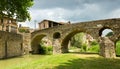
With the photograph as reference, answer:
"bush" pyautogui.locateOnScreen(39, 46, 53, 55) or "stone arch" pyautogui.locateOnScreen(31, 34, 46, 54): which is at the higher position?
"stone arch" pyautogui.locateOnScreen(31, 34, 46, 54)

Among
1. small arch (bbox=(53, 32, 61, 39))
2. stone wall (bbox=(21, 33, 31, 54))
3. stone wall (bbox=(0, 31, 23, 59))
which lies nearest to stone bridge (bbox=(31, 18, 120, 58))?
small arch (bbox=(53, 32, 61, 39))

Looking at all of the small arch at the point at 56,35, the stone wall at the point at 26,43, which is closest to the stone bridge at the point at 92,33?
the small arch at the point at 56,35

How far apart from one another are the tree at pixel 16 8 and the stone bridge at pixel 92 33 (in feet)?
35.2

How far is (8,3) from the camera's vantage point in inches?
960

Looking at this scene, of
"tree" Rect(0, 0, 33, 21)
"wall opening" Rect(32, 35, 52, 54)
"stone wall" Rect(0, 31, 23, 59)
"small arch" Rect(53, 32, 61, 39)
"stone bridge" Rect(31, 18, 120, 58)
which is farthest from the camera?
"wall opening" Rect(32, 35, 52, 54)

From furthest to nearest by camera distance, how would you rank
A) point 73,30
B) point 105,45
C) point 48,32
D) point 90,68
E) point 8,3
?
point 48,32 < point 73,30 < point 105,45 < point 8,3 < point 90,68

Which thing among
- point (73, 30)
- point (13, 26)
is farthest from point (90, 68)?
point (13, 26)

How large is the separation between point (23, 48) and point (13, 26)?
17.3 meters

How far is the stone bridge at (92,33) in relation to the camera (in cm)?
2916

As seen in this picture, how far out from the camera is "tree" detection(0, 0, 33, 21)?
2432 cm

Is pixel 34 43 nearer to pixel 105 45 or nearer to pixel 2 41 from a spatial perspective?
pixel 2 41

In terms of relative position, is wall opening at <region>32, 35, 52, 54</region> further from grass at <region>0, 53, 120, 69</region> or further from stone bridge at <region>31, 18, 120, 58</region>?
grass at <region>0, 53, 120, 69</region>

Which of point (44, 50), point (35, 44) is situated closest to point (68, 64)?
point (35, 44)

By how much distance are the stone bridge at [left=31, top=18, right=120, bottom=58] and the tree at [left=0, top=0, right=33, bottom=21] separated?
10738 millimetres
